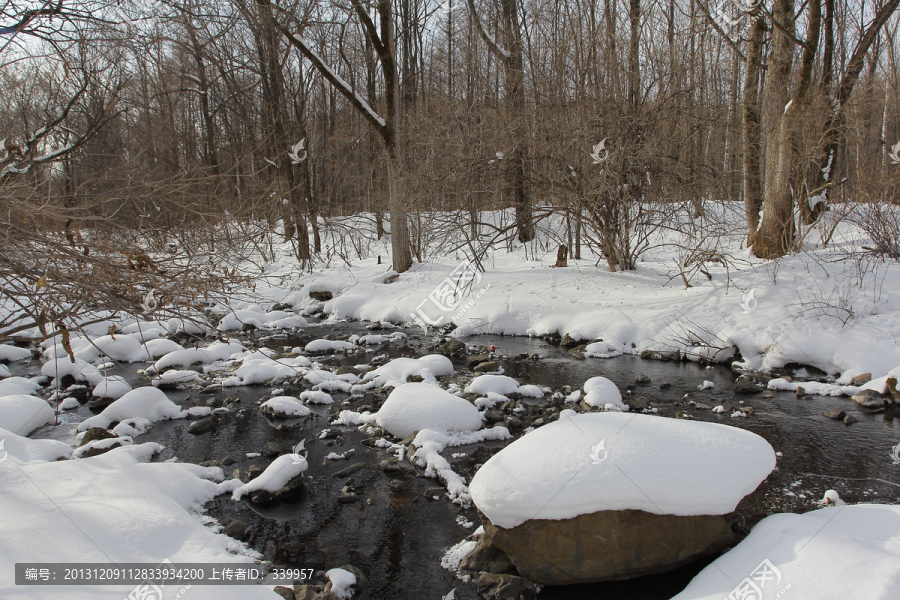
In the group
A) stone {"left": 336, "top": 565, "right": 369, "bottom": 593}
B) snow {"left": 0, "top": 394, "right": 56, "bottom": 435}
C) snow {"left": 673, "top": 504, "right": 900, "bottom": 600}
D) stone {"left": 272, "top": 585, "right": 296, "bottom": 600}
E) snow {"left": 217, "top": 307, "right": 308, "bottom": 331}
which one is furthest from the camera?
snow {"left": 217, "top": 307, "right": 308, "bottom": 331}

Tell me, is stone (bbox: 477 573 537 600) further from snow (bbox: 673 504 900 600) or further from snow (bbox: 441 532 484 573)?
snow (bbox: 673 504 900 600)

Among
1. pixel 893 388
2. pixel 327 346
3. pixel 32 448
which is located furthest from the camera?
pixel 327 346

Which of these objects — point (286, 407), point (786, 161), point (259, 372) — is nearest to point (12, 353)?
point (259, 372)

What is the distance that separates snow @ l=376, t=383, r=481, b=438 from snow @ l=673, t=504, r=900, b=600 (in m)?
2.92

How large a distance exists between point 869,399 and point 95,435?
849 centimetres

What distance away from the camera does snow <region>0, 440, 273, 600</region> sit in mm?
2912

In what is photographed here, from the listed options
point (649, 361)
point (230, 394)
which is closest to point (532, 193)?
point (649, 361)

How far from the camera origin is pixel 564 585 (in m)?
3.50

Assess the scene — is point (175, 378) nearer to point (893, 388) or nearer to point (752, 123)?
point (893, 388)

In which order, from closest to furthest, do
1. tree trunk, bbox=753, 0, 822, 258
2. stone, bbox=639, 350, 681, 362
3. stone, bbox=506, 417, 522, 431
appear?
stone, bbox=506, 417, 522, 431, stone, bbox=639, 350, 681, 362, tree trunk, bbox=753, 0, 822, 258

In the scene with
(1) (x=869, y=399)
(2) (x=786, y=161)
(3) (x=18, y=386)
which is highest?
(2) (x=786, y=161)

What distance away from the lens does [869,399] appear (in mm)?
6098

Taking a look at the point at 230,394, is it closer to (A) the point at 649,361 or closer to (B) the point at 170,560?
(B) the point at 170,560

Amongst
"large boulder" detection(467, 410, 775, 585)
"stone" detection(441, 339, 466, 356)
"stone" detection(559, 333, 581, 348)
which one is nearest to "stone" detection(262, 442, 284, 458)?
"large boulder" detection(467, 410, 775, 585)
